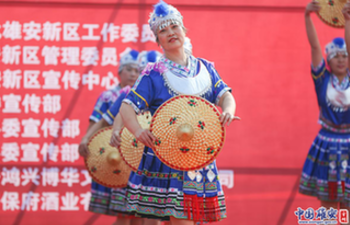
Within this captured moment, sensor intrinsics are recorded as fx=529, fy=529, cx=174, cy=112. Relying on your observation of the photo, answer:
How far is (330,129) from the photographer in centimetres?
417

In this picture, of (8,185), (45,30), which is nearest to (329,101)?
(45,30)

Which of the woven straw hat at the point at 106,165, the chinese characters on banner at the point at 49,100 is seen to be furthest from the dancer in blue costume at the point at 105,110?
the chinese characters on banner at the point at 49,100

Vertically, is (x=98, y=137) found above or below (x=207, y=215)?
above

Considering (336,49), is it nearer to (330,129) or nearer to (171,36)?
(330,129)

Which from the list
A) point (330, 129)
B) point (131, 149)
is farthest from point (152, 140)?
point (330, 129)

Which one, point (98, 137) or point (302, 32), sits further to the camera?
point (302, 32)

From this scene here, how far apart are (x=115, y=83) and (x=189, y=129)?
2.62 metres

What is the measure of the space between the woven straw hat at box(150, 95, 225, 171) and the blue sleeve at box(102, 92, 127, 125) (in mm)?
1398

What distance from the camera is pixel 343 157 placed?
409cm

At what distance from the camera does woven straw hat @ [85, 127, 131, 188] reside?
3898 mm

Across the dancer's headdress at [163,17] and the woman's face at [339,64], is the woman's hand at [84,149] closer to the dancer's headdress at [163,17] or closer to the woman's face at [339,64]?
the dancer's headdress at [163,17]

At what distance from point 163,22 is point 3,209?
301 cm

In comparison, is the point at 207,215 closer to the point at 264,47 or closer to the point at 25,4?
the point at 264,47
